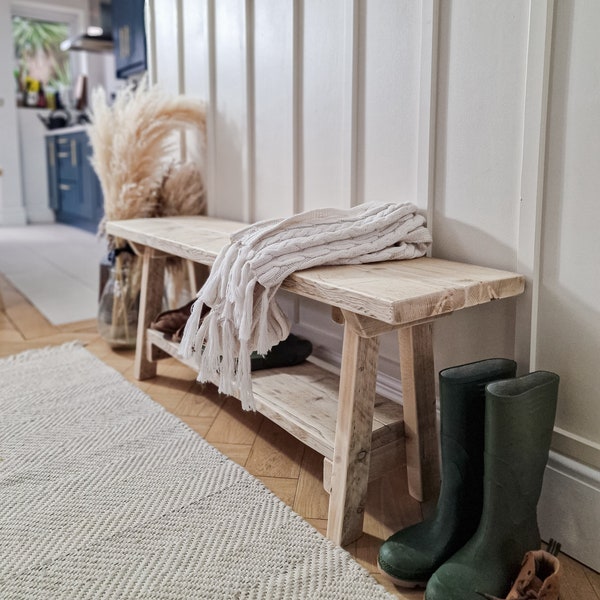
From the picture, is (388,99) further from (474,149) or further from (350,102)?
(474,149)

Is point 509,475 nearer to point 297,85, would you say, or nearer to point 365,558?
point 365,558

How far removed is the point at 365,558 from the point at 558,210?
0.65 meters

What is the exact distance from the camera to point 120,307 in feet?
6.80

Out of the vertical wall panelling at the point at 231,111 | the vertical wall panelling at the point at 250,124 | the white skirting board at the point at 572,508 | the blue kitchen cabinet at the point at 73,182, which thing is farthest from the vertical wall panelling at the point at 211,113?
the blue kitchen cabinet at the point at 73,182

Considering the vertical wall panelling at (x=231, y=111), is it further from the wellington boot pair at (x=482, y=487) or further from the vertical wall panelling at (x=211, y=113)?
the wellington boot pair at (x=482, y=487)

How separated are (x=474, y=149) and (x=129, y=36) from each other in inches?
127

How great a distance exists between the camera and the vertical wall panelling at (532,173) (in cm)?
100

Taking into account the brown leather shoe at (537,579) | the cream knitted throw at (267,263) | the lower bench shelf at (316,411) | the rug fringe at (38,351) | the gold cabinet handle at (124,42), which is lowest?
the rug fringe at (38,351)

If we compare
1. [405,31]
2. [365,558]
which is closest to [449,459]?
[365,558]

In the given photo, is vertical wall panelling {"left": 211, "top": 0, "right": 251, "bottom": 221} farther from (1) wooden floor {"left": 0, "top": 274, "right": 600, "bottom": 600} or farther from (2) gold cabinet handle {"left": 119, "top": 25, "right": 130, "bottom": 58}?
(2) gold cabinet handle {"left": 119, "top": 25, "right": 130, "bottom": 58}

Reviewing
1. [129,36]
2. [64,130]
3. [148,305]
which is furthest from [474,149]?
[64,130]

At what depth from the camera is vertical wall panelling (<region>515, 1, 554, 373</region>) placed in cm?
100

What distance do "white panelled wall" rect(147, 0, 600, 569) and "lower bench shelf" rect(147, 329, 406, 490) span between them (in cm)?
17

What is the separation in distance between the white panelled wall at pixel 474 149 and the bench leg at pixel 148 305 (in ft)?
1.28
